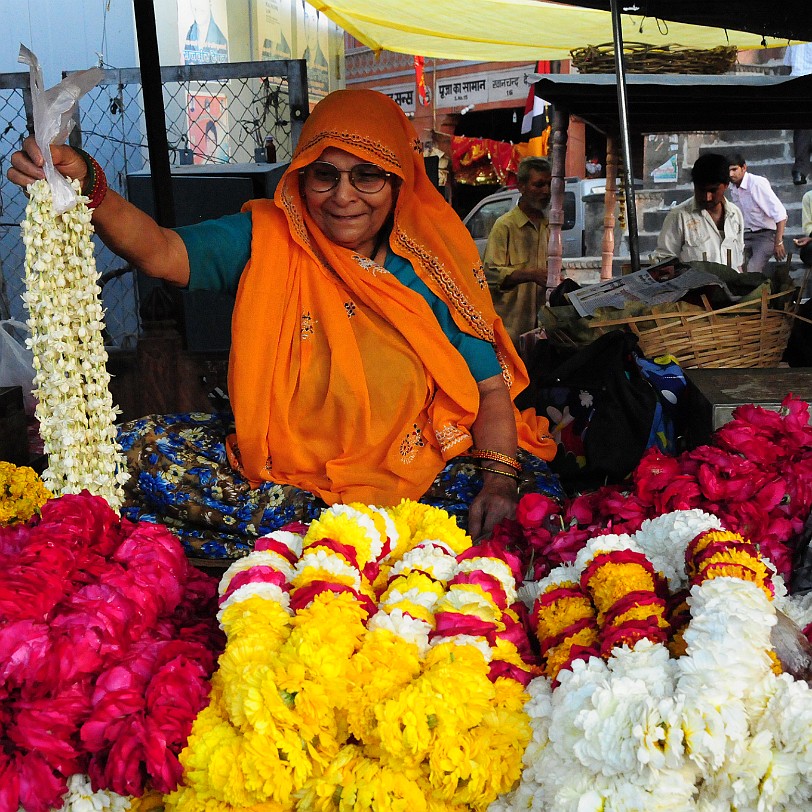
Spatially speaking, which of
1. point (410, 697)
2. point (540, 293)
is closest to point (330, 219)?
point (410, 697)

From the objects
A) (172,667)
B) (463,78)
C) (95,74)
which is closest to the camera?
(172,667)

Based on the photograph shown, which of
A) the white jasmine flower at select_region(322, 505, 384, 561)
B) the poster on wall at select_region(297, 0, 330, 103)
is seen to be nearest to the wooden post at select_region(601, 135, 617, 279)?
the white jasmine flower at select_region(322, 505, 384, 561)

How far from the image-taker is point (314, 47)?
10492mm

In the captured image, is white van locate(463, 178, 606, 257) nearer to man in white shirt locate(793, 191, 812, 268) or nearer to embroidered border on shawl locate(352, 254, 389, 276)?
man in white shirt locate(793, 191, 812, 268)

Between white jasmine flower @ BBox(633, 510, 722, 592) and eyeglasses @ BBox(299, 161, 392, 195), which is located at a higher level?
eyeglasses @ BBox(299, 161, 392, 195)

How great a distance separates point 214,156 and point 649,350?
4692 millimetres

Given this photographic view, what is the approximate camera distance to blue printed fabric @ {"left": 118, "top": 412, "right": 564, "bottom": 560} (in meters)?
2.21

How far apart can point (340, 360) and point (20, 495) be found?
0.81 m

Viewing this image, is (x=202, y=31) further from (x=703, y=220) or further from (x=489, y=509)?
(x=489, y=509)

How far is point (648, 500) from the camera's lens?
5.01 feet

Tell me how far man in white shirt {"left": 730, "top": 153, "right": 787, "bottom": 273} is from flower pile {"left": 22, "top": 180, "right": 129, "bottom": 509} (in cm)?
651

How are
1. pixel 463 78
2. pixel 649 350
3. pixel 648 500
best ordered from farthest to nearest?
pixel 463 78
pixel 649 350
pixel 648 500

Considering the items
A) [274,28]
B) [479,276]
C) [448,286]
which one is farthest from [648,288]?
[274,28]

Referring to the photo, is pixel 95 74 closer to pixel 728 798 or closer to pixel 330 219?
pixel 330 219
